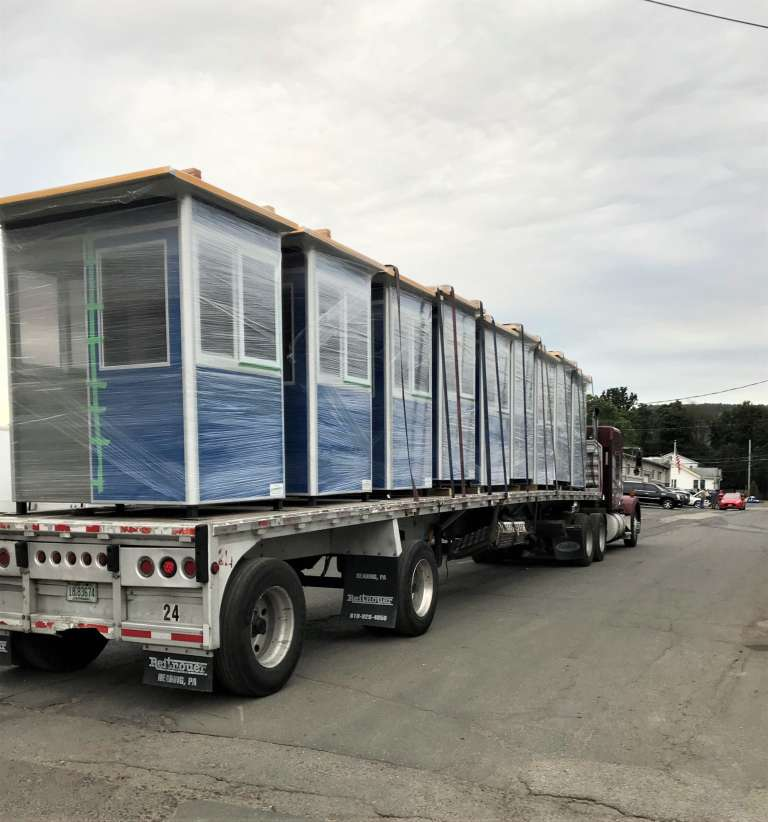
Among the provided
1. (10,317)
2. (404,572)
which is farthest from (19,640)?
(404,572)

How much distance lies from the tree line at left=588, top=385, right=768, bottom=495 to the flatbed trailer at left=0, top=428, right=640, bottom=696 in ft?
354

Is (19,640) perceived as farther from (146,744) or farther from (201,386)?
(201,386)

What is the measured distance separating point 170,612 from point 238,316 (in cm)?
222

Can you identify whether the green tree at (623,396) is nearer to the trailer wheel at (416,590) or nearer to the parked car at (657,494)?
the parked car at (657,494)

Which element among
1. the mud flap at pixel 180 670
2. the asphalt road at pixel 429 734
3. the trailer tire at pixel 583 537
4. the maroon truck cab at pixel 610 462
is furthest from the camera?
the maroon truck cab at pixel 610 462

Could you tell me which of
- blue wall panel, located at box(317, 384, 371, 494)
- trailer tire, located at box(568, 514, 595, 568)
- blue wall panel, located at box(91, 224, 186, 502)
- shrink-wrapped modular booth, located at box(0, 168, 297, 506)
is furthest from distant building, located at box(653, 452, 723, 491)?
blue wall panel, located at box(91, 224, 186, 502)

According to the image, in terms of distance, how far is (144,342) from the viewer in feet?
19.2

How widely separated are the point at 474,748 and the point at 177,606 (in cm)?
213

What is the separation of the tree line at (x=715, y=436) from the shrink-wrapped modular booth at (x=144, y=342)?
361 feet

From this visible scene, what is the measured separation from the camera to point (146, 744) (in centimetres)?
491

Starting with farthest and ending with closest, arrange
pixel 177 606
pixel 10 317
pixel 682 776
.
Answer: pixel 10 317
pixel 177 606
pixel 682 776

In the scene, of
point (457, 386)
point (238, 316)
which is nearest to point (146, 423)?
point (238, 316)

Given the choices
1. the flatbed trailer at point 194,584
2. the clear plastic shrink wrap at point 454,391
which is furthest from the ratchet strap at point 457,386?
the flatbed trailer at point 194,584

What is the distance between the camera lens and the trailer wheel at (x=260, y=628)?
17.8ft
